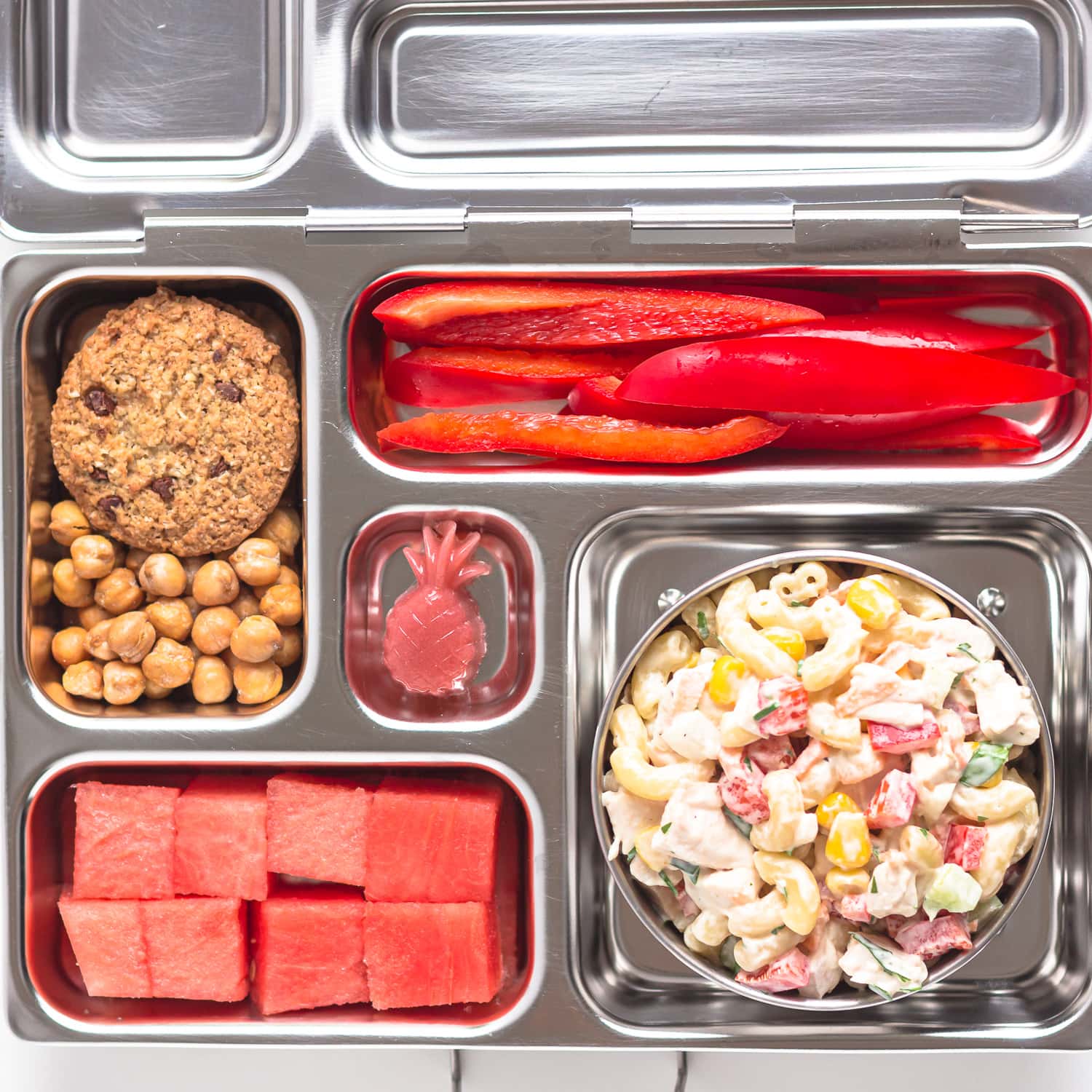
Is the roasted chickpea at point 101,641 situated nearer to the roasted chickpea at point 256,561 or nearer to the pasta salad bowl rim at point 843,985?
the roasted chickpea at point 256,561

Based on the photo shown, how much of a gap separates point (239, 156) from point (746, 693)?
1.42m

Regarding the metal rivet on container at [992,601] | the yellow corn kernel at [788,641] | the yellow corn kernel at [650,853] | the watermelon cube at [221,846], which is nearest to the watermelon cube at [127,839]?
the watermelon cube at [221,846]

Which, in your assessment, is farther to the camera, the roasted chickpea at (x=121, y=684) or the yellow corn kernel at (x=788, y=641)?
the roasted chickpea at (x=121, y=684)

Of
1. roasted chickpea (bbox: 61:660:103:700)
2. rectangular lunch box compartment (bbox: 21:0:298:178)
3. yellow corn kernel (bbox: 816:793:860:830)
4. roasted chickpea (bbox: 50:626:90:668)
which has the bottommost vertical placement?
yellow corn kernel (bbox: 816:793:860:830)

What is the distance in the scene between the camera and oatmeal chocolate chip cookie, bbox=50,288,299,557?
191 centimetres

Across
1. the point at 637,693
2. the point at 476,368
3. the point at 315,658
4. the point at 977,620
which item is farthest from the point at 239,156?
the point at 977,620

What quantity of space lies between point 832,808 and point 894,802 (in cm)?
10

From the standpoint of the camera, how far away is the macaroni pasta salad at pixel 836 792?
172cm

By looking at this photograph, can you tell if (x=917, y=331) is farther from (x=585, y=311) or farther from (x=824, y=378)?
(x=585, y=311)

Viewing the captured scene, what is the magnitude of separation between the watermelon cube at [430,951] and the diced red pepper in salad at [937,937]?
762 mm

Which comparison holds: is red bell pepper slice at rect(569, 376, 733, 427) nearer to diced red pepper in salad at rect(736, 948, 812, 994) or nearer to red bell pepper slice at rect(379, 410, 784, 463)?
red bell pepper slice at rect(379, 410, 784, 463)

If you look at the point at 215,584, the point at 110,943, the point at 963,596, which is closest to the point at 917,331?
the point at 963,596

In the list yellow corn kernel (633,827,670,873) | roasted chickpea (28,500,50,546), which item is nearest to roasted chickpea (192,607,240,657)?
roasted chickpea (28,500,50,546)

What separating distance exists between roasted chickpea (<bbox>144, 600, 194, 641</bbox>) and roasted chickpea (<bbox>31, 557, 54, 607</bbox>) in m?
0.20
